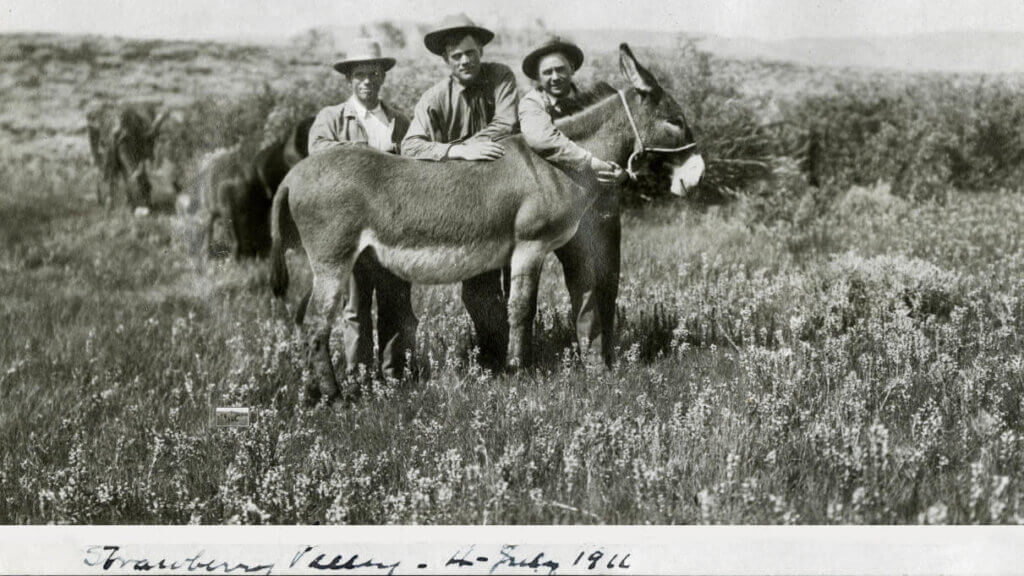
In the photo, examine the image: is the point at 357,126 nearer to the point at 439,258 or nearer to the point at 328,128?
the point at 328,128

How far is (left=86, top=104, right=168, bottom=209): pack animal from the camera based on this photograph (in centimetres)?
523

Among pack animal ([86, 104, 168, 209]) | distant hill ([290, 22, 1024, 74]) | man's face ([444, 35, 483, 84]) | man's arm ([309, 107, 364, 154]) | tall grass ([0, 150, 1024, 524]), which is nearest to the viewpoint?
tall grass ([0, 150, 1024, 524])

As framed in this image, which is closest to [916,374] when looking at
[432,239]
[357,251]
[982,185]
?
[982,185]

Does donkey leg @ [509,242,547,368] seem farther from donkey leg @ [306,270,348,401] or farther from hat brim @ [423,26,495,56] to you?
hat brim @ [423,26,495,56]

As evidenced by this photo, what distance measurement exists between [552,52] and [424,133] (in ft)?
2.78

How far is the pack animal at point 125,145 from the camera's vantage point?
206 inches

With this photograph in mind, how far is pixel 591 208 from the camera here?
14.4 ft

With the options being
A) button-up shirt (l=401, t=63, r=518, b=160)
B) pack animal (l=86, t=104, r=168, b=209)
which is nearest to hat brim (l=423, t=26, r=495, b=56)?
button-up shirt (l=401, t=63, r=518, b=160)

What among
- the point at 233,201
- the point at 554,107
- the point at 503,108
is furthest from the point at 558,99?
the point at 233,201

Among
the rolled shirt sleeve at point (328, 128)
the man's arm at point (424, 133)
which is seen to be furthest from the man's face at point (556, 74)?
the rolled shirt sleeve at point (328, 128)

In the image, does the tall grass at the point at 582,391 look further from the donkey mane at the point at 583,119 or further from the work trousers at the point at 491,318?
the donkey mane at the point at 583,119

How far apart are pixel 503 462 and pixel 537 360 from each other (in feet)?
3.20

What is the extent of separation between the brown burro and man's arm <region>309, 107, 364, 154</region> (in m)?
0.31

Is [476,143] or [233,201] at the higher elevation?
[476,143]
